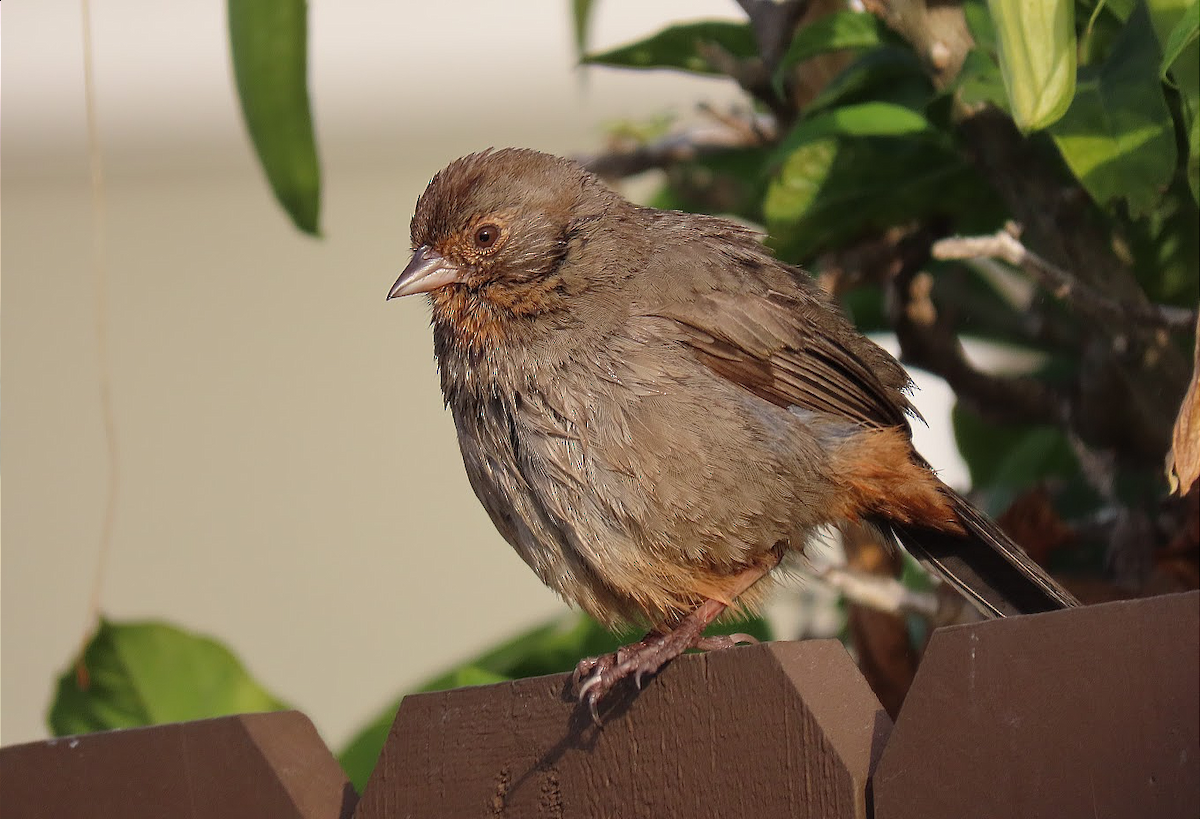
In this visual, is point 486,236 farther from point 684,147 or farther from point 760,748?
point 760,748

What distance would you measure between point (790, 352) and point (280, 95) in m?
1.21

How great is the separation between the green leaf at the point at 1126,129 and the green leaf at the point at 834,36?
549mm

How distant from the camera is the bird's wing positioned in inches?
119

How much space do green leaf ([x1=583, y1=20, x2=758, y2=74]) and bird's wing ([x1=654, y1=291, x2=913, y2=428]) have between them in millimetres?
579

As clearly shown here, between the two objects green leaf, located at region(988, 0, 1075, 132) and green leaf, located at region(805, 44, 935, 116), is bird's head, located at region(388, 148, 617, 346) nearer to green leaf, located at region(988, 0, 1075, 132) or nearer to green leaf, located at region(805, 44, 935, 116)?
green leaf, located at region(805, 44, 935, 116)

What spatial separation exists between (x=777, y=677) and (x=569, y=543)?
0.95m

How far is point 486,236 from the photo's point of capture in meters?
3.26

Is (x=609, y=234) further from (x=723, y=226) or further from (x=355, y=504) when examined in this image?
(x=355, y=504)

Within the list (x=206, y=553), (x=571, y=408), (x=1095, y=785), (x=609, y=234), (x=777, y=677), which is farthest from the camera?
(x=206, y=553)

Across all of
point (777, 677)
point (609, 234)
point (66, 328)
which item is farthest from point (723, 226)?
point (66, 328)

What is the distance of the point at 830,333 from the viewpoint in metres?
3.21

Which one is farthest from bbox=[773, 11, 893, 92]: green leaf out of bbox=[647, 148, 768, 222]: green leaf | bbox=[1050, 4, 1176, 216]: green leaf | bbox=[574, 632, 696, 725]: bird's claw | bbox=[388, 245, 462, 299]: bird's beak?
bbox=[574, 632, 696, 725]: bird's claw

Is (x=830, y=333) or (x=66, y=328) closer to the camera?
(x=830, y=333)

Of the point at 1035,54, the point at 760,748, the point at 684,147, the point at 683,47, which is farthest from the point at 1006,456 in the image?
the point at 760,748
